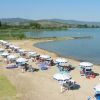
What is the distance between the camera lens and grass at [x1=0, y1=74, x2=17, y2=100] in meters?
21.2

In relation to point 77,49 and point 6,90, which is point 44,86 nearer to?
point 6,90

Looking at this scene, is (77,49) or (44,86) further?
(77,49)

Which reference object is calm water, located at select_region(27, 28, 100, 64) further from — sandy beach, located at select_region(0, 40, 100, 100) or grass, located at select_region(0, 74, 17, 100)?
grass, located at select_region(0, 74, 17, 100)

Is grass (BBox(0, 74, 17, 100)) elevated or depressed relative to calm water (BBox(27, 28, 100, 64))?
elevated

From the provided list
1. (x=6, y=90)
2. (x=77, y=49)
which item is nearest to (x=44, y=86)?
(x=6, y=90)

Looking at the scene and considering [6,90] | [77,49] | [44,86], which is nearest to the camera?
[6,90]

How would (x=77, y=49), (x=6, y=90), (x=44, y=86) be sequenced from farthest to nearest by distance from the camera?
(x=77, y=49), (x=44, y=86), (x=6, y=90)

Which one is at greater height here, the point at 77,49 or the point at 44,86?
the point at 44,86

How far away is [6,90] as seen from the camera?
2306cm

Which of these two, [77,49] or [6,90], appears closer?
[6,90]

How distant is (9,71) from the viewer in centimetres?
3142

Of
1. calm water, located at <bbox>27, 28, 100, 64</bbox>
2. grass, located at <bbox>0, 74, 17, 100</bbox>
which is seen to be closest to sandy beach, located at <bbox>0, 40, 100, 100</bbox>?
A: grass, located at <bbox>0, 74, 17, 100</bbox>

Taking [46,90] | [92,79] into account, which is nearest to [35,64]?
[92,79]

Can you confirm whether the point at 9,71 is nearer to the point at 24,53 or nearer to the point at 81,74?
the point at 81,74
